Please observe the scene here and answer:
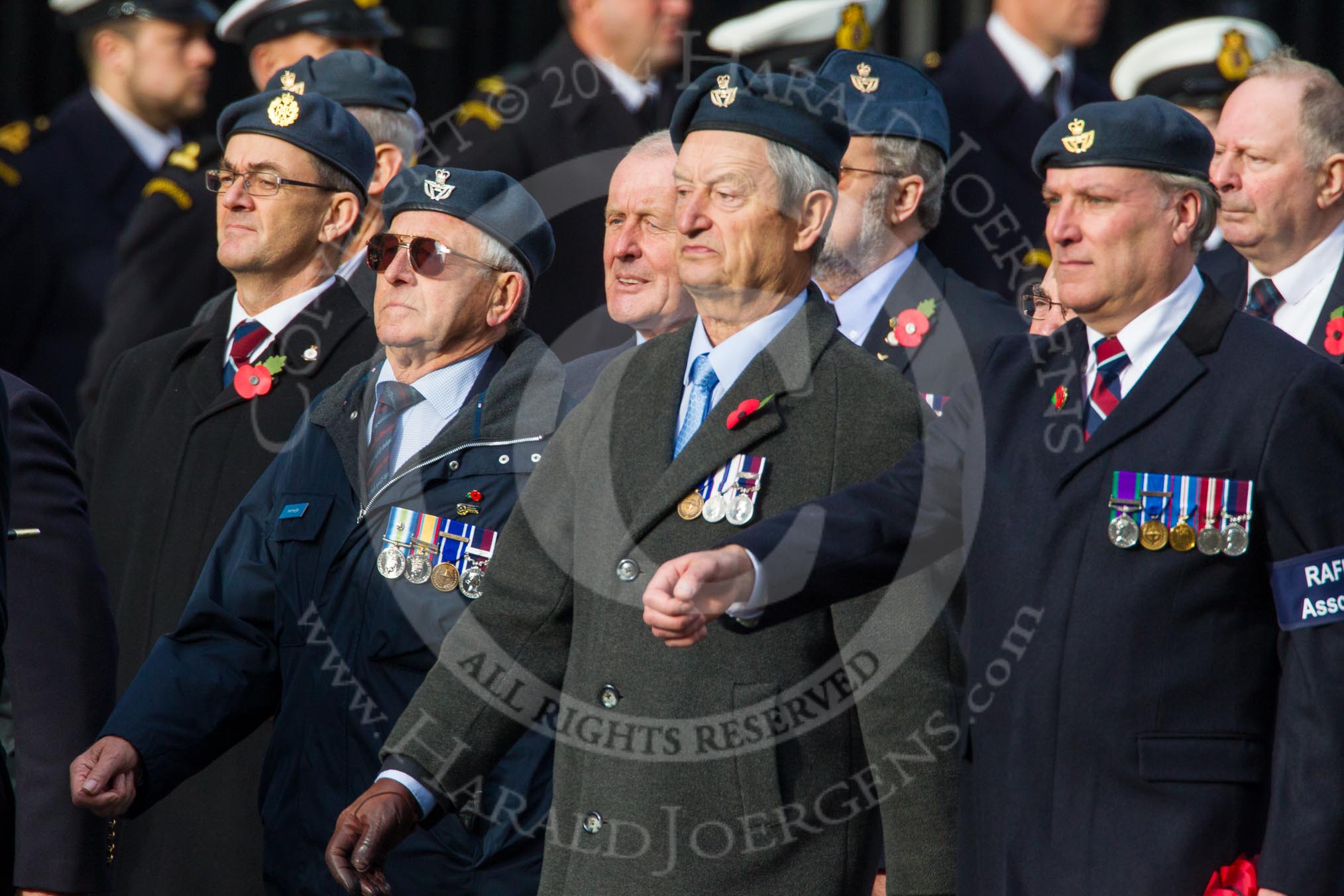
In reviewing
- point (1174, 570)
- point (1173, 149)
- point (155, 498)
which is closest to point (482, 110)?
point (155, 498)

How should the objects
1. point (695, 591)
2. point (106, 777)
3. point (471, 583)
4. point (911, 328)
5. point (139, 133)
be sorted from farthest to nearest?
point (139, 133) < point (911, 328) < point (471, 583) < point (106, 777) < point (695, 591)

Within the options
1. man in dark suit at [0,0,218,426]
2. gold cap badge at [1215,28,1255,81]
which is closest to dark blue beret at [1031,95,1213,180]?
gold cap badge at [1215,28,1255,81]

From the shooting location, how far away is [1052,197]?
330 centimetres

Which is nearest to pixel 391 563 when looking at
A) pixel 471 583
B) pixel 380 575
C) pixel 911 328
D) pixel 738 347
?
pixel 380 575

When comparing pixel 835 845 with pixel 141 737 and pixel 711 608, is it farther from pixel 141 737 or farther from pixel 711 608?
pixel 141 737

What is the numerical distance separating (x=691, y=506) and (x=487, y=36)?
464 centimetres

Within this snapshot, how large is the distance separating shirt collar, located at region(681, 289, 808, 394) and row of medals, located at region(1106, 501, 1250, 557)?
25.9 inches

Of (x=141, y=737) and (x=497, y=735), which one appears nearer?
(x=497, y=735)

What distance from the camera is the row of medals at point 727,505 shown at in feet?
A: 9.98

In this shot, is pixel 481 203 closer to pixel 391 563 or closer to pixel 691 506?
pixel 391 563

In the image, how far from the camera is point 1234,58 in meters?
5.98

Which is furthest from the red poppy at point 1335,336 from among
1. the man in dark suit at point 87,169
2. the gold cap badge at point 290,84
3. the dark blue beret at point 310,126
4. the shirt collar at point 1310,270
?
the man in dark suit at point 87,169

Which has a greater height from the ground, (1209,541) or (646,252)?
(646,252)

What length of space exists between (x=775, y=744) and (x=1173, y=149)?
114 centimetres
